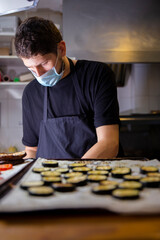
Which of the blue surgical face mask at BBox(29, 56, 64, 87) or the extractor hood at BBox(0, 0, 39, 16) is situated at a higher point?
the extractor hood at BBox(0, 0, 39, 16)

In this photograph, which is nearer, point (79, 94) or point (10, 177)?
point (10, 177)

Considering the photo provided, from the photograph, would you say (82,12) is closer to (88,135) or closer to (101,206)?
(88,135)

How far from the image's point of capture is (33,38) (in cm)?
141

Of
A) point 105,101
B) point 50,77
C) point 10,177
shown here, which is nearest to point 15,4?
point 50,77

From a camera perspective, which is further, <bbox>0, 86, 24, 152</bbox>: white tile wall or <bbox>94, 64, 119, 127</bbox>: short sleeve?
<bbox>0, 86, 24, 152</bbox>: white tile wall

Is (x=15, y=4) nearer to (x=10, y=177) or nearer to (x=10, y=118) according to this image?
(x=10, y=177)

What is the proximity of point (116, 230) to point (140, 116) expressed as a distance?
267 centimetres

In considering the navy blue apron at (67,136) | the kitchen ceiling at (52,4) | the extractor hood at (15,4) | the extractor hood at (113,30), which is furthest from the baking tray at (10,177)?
the kitchen ceiling at (52,4)

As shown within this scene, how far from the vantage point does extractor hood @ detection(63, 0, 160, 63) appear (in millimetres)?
3258

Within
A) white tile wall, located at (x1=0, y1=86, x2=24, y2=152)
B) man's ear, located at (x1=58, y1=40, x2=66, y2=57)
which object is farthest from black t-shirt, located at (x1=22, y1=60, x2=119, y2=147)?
white tile wall, located at (x1=0, y1=86, x2=24, y2=152)

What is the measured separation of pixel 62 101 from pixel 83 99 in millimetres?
159

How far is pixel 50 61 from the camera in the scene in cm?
158

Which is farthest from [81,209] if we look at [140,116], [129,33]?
[129,33]

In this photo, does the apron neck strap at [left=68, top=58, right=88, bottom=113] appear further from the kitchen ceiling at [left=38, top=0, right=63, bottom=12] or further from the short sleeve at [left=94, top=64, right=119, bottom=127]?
the kitchen ceiling at [left=38, top=0, right=63, bottom=12]
